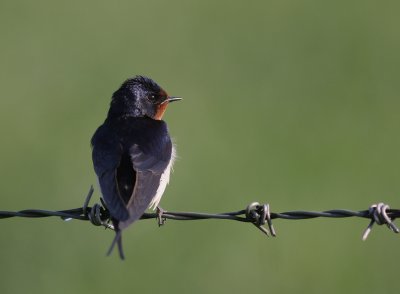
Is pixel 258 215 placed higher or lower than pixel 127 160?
lower

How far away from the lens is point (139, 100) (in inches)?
219

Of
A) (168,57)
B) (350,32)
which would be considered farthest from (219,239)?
(350,32)

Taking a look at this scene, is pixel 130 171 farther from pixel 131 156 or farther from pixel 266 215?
pixel 266 215

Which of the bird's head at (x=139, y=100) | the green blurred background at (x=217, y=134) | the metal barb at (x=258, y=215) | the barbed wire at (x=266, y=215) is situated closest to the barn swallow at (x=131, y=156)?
the bird's head at (x=139, y=100)

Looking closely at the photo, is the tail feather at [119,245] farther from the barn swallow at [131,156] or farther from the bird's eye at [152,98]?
the bird's eye at [152,98]

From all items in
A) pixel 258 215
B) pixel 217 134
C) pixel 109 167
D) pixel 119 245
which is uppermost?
pixel 217 134

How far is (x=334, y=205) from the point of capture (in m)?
7.12

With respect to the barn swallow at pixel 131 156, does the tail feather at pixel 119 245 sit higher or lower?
lower

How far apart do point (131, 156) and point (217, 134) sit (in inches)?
A: 135

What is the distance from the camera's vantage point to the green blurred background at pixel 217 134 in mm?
6504

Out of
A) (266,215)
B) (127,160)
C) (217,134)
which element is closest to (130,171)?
(127,160)

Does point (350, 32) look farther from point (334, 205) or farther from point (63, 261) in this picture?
point (63, 261)

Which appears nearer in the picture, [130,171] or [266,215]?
[266,215]

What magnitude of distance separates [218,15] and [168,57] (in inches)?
42.2
